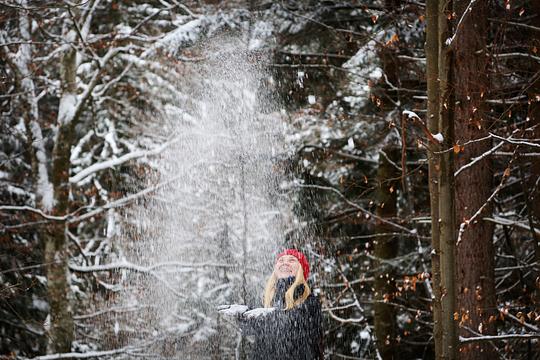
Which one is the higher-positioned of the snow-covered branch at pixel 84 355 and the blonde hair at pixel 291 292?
the blonde hair at pixel 291 292

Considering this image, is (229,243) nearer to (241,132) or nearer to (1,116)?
(241,132)

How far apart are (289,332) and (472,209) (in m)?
2.58

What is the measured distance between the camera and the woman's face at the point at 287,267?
17.2ft

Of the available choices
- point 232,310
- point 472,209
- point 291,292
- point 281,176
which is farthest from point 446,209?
point 281,176

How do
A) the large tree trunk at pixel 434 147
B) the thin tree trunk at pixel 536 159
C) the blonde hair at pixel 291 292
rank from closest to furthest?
1. the large tree trunk at pixel 434 147
2. the blonde hair at pixel 291 292
3. the thin tree trunk at pixel 536 159

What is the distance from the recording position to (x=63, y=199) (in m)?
11.0

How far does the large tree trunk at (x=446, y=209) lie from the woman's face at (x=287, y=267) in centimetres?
121

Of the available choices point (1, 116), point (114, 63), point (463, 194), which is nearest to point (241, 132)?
point (114, 63)

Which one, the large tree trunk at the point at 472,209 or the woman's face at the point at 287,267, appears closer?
the woman's face at the point at 287,267

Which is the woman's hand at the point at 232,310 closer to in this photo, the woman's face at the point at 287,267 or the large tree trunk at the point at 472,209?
the woman's face at the point at 287,267

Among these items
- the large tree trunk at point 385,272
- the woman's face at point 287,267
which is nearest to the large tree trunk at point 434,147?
the woman's face at point 287,267

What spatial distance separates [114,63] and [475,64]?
31.9ft

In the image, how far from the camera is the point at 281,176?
12.1m

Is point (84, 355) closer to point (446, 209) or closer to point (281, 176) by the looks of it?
point (281, 176)
